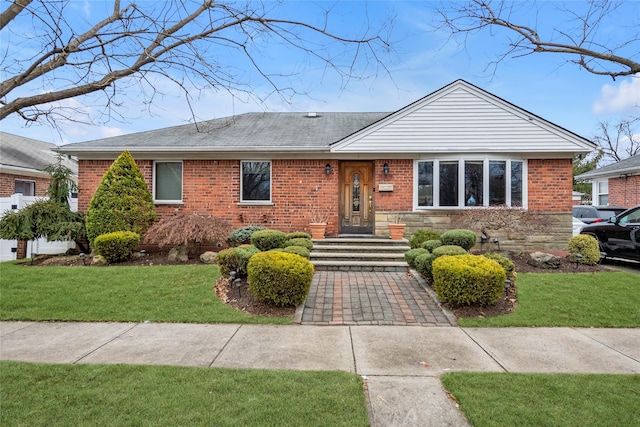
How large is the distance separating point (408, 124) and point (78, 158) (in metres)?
10.5

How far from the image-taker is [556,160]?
9.88 metres

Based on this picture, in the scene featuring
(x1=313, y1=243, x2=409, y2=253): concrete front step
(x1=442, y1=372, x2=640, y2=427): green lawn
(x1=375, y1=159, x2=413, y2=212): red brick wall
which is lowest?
(x1=442, y1=372, x2=640, y2=427): green lawn

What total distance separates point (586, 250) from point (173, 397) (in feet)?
31.1

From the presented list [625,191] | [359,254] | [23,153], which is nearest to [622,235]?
[359,254]

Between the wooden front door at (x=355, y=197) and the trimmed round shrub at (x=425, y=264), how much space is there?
361 centimetres

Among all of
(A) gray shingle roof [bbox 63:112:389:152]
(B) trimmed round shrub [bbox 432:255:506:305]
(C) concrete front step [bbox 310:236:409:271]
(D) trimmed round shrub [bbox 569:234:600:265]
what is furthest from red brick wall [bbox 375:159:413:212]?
(B) trimmed round shrub [bbox 432:255:506:305]

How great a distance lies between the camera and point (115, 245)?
8.22 metres

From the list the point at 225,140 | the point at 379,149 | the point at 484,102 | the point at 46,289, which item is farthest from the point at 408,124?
the point at 46,289

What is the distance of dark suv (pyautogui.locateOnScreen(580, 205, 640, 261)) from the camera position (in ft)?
27.7

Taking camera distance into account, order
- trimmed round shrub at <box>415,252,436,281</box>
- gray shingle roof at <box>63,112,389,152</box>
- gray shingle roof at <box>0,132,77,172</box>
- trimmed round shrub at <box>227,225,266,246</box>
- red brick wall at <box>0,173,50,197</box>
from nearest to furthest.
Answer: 1. trimmed round shrub at <box>415,252,436,281</box>
2. trimmed round shrub at <box>227,225,266,246</box>
3. gray shingle roof at <box>63,112,389,152</box>
4. red brick wall at <box>0,173,50,197</box>
5. gray shingle roof at <box>0,132,77,172</box>

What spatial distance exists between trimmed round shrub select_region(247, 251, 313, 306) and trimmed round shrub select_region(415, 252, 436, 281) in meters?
2.68

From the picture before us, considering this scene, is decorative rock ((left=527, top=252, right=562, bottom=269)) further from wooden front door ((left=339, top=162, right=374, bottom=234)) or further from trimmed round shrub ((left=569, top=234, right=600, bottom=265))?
wooden front door ((left=339, top=162, right=374, bottom=234))

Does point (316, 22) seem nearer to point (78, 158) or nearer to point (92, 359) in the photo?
point (92, 359)

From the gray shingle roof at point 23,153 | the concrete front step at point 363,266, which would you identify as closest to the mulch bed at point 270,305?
the concrete front step at point 363,266
